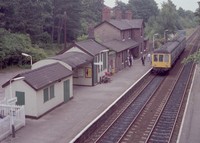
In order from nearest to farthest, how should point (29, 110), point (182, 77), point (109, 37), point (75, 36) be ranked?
point (29, 110)
point (182, 77)
point (109, 37)
point (75, 36)

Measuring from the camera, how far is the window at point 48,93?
69.4 feet

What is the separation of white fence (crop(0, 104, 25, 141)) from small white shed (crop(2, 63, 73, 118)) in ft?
3.99

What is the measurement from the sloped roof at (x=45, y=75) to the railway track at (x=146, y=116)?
4.51 m

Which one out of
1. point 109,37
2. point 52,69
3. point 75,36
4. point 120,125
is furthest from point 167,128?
point 75,36

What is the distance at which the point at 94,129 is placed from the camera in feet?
61.2

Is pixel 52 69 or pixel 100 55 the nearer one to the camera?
pixel 52 69

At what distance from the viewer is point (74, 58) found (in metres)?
27.6

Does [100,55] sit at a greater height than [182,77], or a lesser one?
greater

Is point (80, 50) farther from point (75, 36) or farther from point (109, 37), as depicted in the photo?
point (75, 36)

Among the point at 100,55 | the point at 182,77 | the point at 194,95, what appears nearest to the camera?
the point at 194,95

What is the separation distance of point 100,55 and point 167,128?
47.2ft

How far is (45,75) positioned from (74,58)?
5.92 metres

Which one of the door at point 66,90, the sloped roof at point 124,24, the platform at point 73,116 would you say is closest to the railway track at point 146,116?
the platform at point 73,116

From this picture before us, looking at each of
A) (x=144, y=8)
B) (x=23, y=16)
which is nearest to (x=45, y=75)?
(x=23, y=16)
